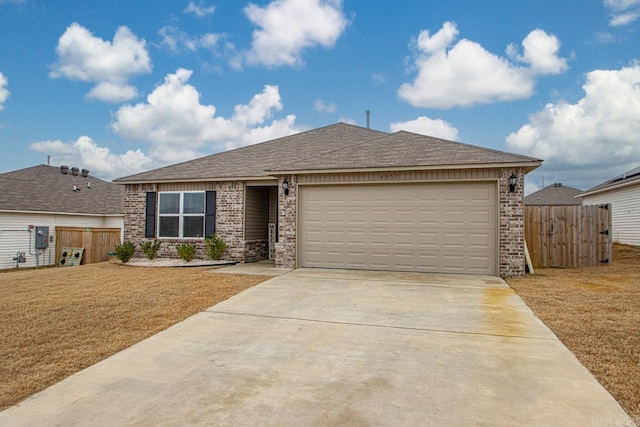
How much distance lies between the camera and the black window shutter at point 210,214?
41.3 feet

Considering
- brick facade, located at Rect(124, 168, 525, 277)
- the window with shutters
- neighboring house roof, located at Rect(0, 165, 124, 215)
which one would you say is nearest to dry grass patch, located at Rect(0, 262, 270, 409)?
brick facade, located at Rect(124, 168, 525, 277)

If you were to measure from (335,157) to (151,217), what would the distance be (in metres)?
7.20

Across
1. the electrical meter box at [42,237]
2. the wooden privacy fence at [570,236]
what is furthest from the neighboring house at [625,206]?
the electrical meter box at [42,237]

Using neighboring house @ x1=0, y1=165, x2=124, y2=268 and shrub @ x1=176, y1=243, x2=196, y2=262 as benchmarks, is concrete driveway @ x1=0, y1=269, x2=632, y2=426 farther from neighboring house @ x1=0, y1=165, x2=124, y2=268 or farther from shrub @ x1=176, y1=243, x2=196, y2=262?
neighboring house @ x1=0, y1=165, x2=124, y2=268

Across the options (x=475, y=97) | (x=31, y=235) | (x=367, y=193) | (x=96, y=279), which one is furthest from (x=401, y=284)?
(x=31, y=235)

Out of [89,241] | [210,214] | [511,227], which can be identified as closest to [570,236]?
[511,227]

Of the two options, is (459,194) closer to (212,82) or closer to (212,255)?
(212,255)

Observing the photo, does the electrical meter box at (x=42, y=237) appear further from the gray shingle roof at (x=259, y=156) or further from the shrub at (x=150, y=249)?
the shrub at (x=150, y=249)

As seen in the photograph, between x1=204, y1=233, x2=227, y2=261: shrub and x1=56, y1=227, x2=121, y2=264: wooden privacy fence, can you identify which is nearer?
x1=204, y1=233, x2=227, y2=261: shrub

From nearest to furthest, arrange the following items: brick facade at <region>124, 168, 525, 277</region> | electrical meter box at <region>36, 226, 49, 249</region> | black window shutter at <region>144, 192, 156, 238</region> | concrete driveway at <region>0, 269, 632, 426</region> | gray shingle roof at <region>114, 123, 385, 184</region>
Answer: concrete driveway at <region>0, 269, 632, 426</region> → brick facade at <region>124, 168, 525, 277</region> → gray shingle roof at <region>114, 123, 385, 184</region> → black window shutter at <region>144, 192, 156, 238</region> → electrical meter box at <region>36, 226, 49, 249</region>

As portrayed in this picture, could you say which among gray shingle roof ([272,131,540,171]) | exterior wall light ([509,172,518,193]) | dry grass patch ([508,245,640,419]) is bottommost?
dry grass patch ([508,245,640,419])

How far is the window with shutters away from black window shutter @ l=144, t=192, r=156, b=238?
194mm

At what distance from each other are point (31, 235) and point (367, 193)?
56.6 ft

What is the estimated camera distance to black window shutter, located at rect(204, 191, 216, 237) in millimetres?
12586
